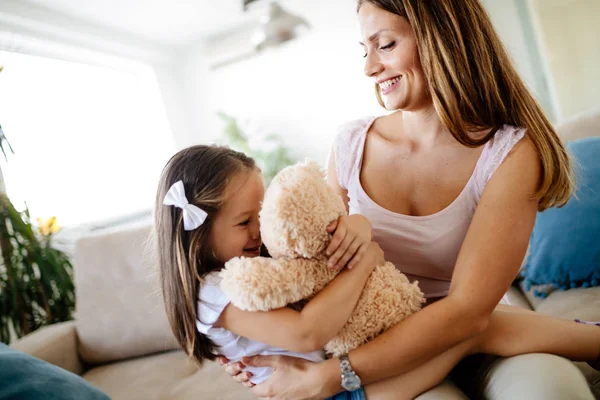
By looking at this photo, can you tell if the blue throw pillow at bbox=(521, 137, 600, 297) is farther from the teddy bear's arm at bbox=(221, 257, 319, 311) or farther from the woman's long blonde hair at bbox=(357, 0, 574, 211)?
the teddy bear's arm at bbox=(221, 257, 319, 311)

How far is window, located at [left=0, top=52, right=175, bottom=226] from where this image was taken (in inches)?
129

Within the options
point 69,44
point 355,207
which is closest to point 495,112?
point 355,207

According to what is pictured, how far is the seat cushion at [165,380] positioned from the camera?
64.1 inches

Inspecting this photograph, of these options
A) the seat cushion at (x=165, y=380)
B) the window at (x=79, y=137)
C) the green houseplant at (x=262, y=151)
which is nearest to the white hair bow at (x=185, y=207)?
the seat cushion at (x=165, y=380)

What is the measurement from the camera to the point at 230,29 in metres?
5.10

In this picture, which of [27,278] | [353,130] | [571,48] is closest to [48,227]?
[27,278]

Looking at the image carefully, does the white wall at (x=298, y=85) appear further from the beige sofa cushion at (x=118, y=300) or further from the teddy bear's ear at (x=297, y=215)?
the teddy bear's ear at (x=297, y=215)

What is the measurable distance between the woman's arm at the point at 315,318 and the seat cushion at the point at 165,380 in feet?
2.59

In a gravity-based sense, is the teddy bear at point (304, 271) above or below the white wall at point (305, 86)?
below

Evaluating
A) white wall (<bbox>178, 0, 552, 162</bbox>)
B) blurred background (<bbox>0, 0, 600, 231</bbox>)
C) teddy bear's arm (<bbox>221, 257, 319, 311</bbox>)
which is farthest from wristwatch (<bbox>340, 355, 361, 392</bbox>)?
white wall (<bbox>178, 0, 552, 162</bbox>)

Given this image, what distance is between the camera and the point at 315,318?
82cm

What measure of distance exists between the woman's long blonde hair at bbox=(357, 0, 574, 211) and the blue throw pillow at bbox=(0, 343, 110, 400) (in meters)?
1.09

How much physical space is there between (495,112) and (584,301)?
0.73 m

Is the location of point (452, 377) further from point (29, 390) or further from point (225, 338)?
point (29, 390)
